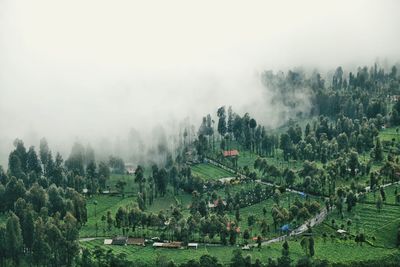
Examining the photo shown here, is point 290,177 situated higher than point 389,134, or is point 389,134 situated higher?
point 389,134

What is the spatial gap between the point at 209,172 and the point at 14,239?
53.2 metres

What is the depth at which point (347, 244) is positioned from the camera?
115375 millimetres

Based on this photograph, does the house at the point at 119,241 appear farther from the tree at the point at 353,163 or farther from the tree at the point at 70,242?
the tree at the point at 353,163

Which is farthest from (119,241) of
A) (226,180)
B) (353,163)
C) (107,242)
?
(353,163)

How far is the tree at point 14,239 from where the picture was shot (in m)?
111

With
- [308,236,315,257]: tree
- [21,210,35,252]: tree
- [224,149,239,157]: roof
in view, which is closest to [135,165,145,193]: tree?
[224,149,239,157]: roof

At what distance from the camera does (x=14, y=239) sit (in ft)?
363

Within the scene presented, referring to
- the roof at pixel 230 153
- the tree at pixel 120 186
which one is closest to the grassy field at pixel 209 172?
the roof at pixel 230 153

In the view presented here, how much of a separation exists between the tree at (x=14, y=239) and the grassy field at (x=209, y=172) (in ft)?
156

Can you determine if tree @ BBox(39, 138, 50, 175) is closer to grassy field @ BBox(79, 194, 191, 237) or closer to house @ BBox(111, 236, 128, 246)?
grassy field @ BBox(79, 194, 191, 237)

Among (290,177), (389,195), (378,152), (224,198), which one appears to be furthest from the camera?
(378,152)

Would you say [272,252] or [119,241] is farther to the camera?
[119,241]

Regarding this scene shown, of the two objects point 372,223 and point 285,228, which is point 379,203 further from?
point 285,228

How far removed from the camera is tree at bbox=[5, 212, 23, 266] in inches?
4353
